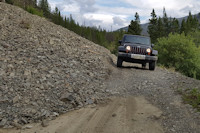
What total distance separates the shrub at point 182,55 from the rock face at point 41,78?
60.8 ft

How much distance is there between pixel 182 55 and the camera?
26.0m

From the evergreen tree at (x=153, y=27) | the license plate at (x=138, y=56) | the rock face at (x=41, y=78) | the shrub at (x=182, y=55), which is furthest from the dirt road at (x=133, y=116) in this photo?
the evergreen tree at (x=153, y=27)

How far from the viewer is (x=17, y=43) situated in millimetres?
10266

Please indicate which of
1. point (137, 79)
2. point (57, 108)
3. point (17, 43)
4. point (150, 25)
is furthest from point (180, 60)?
point (150, 25)

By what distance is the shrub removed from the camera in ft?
87.3

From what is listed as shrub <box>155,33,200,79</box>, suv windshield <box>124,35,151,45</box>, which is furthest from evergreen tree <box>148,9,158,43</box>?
suv windshield <box>124,35,151,45</box>

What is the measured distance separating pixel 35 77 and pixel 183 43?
80.5 feet

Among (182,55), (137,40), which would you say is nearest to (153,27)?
(182,55)

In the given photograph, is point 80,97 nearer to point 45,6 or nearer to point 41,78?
point 41,78

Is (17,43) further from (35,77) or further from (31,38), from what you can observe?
(35,77)

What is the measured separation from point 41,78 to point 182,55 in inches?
924

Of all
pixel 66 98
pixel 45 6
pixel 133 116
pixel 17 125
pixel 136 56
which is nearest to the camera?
pixel 17 125

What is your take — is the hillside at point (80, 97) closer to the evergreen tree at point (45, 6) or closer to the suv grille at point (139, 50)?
the suv grille at point (139, 50)

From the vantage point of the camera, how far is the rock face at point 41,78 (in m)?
5.17
